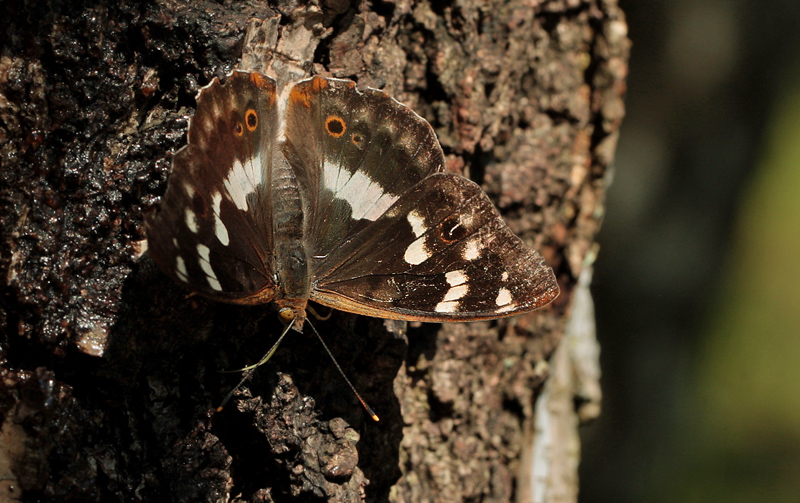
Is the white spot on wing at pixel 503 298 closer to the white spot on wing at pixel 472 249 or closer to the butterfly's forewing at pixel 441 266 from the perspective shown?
the butterfly's forewing at pixel 441 266

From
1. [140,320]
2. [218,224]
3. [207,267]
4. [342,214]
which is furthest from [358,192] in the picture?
[140,320]

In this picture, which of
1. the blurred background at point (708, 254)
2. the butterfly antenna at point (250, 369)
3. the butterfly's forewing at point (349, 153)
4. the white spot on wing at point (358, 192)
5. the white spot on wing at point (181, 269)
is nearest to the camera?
the white spot on wing at point (181, 269)

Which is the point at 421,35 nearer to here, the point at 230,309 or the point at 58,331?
the point at 230,309

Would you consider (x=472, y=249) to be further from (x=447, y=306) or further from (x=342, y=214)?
(x=342, y=214)

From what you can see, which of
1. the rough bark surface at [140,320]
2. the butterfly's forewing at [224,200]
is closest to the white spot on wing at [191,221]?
the butterfly's forewing at [224,200]

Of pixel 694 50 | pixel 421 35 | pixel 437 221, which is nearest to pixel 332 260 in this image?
pixel 437 221
